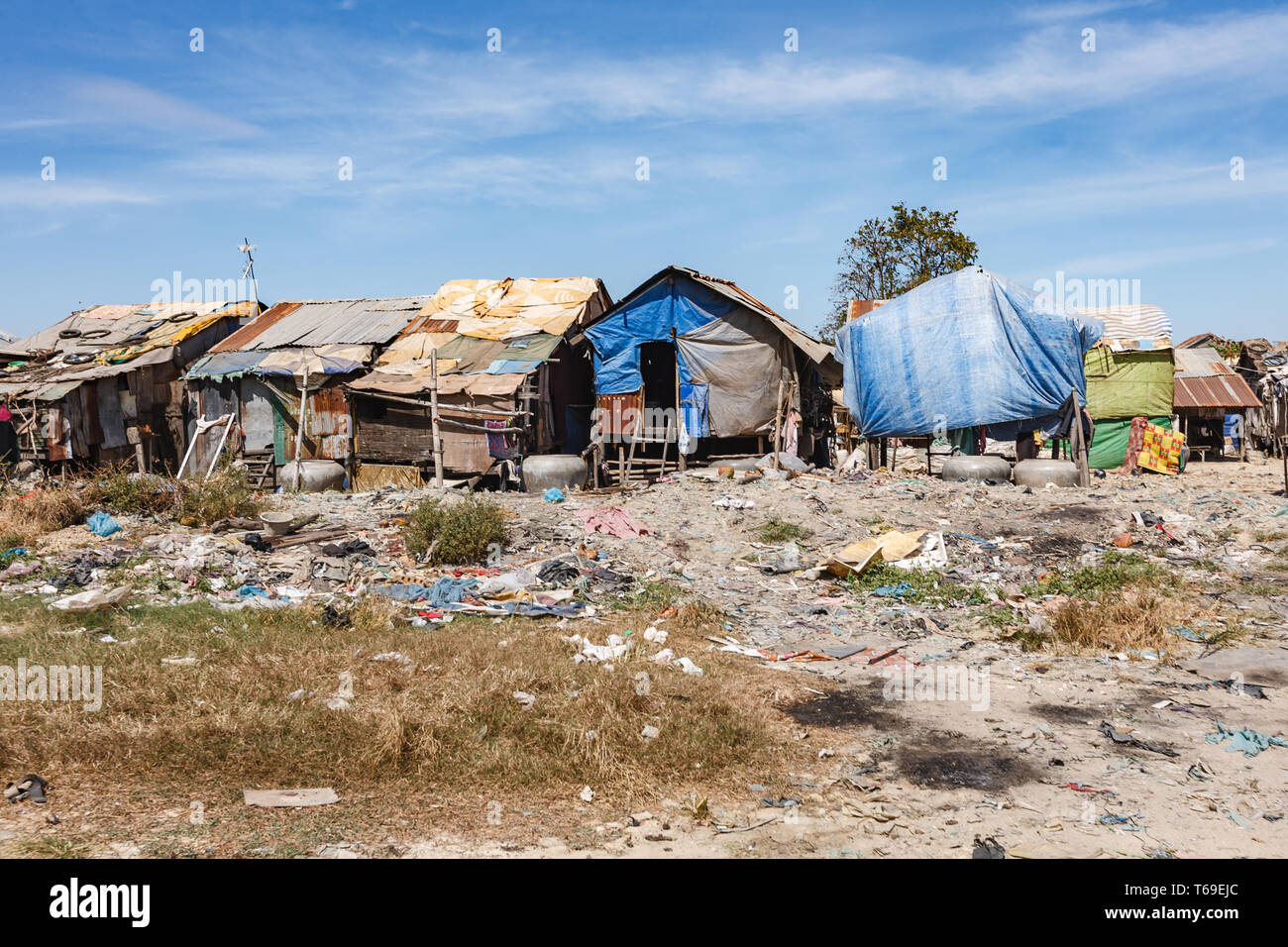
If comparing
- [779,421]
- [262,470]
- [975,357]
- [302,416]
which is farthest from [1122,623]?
[262,470]

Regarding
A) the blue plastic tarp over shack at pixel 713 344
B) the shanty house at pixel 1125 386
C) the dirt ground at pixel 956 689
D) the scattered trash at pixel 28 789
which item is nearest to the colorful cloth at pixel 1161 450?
the shanty house at pixel 1125 386

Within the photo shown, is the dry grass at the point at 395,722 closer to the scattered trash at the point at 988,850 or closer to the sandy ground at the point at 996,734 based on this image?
the sandy ground at the point at 996,734

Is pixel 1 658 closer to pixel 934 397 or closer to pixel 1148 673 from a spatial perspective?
pixel 1148 673

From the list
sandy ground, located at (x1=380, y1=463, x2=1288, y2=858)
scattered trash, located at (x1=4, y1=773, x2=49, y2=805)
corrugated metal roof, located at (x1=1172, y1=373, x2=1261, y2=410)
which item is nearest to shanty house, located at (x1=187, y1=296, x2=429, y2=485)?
sandy ground, located at (x1=380, y1=463, x2=1288, y2=858)

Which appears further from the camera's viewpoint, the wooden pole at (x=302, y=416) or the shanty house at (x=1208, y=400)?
the shanty house at (x=1208, y=400)

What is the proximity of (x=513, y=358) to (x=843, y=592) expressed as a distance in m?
9.81

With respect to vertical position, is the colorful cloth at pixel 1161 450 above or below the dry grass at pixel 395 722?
above

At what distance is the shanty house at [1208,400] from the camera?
953 inches

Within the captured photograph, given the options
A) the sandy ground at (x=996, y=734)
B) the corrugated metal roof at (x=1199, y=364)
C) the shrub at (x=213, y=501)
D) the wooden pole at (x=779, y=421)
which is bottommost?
the sandy ground at (x=996, y=734)

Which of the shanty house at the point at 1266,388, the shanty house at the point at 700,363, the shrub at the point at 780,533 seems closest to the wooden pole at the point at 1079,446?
the shanty house at the point at 700,363

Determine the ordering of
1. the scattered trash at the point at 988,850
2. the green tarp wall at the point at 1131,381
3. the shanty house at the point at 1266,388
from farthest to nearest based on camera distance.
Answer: the green tarp wall at the point at 1131,381 < the shanty house at the point at 1266,388 < the scattered trash at the point at 988,850

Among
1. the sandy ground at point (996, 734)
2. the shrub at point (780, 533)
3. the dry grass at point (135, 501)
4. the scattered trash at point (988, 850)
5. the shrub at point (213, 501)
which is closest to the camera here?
the scattered trash at point (988, 850)

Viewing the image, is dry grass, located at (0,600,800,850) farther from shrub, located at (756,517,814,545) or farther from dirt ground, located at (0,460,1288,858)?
shrub, located at (756,517,814,545)
